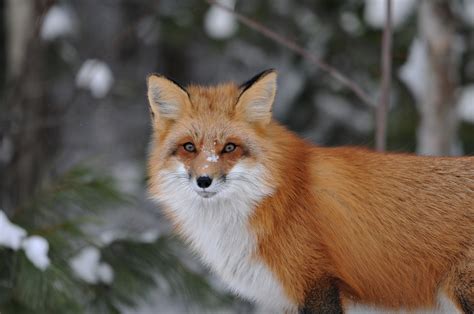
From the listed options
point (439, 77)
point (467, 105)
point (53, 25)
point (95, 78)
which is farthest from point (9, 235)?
point (467, 105)

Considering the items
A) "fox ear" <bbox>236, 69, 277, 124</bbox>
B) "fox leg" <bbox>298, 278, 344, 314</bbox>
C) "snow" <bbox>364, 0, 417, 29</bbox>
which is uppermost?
"snow" <bbox>364, 0, 417, 29</bbox>

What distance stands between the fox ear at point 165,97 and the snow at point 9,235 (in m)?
1.33

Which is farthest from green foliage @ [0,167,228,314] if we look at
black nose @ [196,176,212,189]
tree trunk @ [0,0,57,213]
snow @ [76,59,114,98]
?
snow @ [76,59,114,98]

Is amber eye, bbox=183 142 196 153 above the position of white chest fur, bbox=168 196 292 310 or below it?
above

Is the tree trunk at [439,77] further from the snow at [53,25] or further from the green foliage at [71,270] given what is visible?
the snow at [53,25]

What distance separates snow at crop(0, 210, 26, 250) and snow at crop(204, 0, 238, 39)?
13.6 feet

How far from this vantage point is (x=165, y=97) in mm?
4238

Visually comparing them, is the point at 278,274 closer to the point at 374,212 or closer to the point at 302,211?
the point at 302,211

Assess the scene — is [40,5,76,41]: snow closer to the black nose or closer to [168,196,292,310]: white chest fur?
[168,196,292,310]: white chest fur

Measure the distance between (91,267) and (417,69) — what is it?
3606mm

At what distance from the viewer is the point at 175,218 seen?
4324 mm

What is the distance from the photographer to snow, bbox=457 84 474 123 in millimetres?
8750

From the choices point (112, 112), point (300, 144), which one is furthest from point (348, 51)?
point (300, 144)

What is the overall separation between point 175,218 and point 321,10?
5.95 metres
